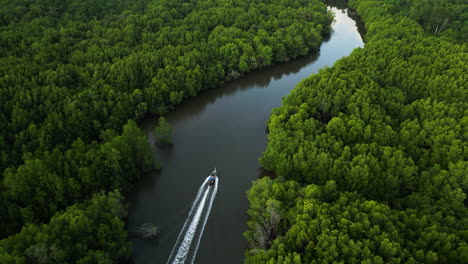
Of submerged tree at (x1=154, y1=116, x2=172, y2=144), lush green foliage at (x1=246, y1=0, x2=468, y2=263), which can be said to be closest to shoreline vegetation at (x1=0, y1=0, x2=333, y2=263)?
submerged tree at (x1=154, y1=116, x2=172, y2=144)

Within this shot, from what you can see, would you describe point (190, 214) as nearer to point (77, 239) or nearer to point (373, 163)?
point (77, 239)

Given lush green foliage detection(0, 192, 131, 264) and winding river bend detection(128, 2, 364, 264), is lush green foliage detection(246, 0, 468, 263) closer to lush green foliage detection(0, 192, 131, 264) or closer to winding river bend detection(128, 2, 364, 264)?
winding river bend detection(128, 2, 364, 264)

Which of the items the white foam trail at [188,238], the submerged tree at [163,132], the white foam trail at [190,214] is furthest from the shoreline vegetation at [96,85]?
the white foam trail at [188,238]

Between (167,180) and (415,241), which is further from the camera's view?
(167,180)

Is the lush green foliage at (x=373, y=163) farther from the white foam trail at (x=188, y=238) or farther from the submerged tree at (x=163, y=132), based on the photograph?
the submerged tree at (x=163, y=132)

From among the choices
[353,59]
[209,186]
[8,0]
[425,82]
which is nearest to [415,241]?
[209,186]

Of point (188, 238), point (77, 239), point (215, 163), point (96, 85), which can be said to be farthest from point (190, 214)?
point (96, 85)

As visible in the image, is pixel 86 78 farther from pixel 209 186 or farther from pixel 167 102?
pixel 209 186
